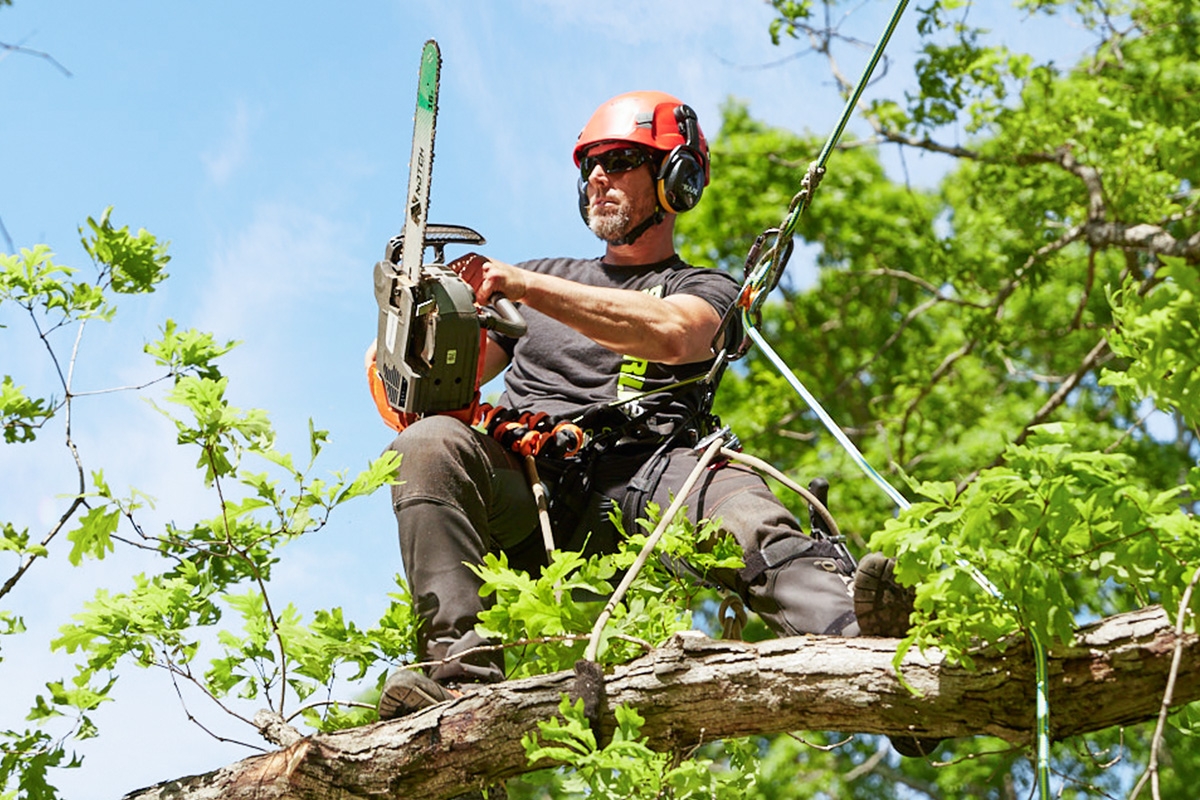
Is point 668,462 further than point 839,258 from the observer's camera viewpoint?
No

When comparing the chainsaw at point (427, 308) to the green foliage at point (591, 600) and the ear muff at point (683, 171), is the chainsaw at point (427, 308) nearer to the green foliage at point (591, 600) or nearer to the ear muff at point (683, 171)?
the green foliage at point (591, 600)

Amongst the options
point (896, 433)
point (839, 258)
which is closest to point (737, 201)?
point (839, 258)

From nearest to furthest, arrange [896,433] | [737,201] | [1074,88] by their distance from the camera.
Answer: [1074,88]
[896,433]
[737,201]

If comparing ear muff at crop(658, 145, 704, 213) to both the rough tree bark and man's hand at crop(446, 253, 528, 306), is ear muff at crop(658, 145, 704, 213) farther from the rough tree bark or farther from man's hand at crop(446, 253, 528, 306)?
the rough tree bark

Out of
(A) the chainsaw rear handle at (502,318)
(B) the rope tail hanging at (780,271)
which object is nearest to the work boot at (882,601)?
(B) the rope tail hanging at (780,271)

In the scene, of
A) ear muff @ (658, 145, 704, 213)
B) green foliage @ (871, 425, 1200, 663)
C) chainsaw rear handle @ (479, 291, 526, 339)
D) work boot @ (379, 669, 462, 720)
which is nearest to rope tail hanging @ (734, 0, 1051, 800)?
green foliage @ (871, 425, 1200, 663)

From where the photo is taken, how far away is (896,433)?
12.8 metres

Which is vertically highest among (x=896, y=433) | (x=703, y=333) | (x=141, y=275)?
(x=896, y=433)

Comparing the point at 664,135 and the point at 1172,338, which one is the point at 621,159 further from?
the point at 1172,338

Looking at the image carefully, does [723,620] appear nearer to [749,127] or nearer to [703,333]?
[703,333]

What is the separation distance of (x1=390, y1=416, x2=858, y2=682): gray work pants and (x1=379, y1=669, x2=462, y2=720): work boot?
0.34 feet

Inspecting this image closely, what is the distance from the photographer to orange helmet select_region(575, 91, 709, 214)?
413 centimetres

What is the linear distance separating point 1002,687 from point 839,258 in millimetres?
13502

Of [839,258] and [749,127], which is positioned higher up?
[749,127]
